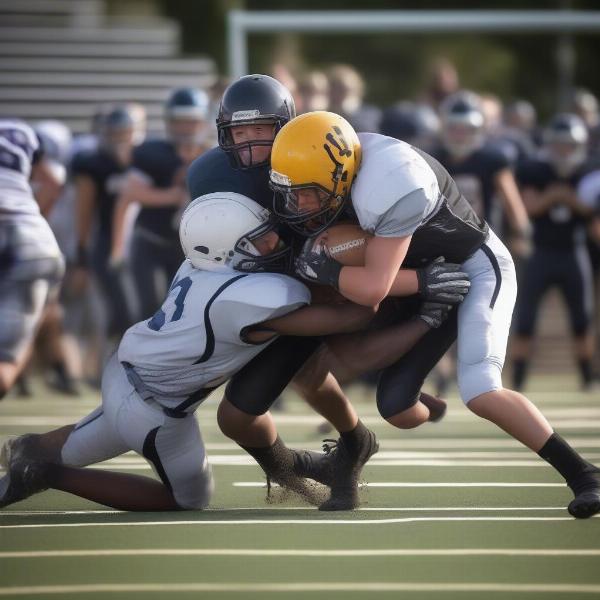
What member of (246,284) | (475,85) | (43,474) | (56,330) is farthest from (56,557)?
(475,85)

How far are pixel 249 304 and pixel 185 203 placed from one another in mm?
4655

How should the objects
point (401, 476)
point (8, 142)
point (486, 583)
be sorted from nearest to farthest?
point (486, 583)
point (401, 476)
point (8, 142)

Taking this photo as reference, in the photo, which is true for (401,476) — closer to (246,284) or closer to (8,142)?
(246,284)

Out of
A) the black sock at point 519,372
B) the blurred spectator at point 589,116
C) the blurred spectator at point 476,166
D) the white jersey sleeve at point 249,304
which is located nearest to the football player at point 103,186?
the blurred spectator at point 476,166

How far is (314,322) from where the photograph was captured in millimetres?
5148

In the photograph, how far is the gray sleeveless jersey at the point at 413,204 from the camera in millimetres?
5039

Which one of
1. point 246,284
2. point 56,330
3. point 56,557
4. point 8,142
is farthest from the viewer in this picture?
point 56,330

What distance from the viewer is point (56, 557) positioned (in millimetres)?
4535

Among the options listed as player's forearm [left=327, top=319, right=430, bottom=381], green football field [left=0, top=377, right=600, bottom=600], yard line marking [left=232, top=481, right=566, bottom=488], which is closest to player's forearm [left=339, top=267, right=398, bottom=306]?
player's forearm [left=327, top=319, right=430, bottom=381]

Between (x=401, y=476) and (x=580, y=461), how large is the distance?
1298 millimetres

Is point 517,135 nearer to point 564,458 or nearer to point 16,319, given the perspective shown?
point 16,319

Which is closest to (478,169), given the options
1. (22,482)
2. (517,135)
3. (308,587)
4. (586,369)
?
(586,369)

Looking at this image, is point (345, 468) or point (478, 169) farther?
point (478, 169)

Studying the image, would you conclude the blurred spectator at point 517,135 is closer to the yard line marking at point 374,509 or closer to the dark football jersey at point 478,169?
the dark football jersey at point 478,169
